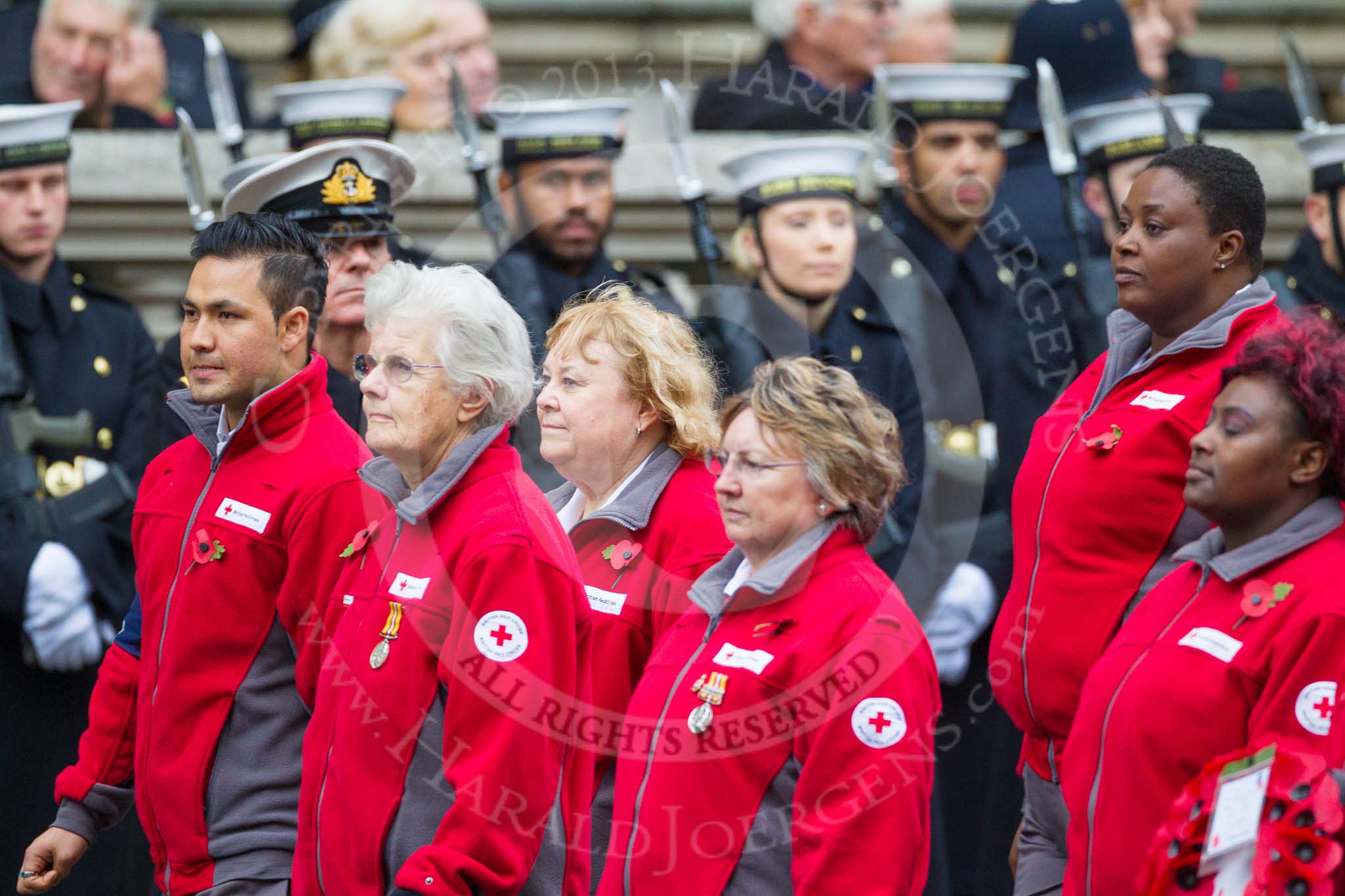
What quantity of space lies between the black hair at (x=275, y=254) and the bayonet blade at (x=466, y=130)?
7.74 ft

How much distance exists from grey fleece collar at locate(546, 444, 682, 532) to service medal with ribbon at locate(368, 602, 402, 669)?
0.62 meters

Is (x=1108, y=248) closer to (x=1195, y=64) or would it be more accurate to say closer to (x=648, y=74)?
(x=1195, y=64)

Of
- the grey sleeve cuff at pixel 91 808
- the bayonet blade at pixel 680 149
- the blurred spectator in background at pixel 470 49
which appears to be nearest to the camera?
the grey sleeve cuff at pixel 91 808

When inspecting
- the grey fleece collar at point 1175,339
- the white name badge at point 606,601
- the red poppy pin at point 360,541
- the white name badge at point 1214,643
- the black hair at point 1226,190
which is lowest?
the white name badge at point 1214,643

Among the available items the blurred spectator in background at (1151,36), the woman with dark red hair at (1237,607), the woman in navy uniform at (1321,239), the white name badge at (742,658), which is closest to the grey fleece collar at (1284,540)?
the woman with dark red hair at (1237,607)

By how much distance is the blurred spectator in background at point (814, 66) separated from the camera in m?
6.92

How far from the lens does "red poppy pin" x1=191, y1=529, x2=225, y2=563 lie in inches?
160

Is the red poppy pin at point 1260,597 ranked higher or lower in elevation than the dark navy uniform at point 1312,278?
lower

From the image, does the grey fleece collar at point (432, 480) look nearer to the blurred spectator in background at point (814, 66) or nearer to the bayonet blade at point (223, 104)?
the bayonet blade at point (223, 104)

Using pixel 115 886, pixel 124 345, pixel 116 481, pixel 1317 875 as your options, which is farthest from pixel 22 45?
pixel 1317 875

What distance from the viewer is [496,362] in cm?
391

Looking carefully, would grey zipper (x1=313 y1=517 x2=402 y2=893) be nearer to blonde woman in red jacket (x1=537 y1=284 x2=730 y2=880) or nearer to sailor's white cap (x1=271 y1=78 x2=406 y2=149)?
blonde woman in red jacket (x1=537 y1=284 x2=730 y2=880)

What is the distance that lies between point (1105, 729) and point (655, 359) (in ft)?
4.13

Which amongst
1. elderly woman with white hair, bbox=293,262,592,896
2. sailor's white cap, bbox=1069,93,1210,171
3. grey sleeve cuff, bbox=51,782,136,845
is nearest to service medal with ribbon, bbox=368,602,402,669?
elderly woman with white hair, bbox=293,262,592,896
